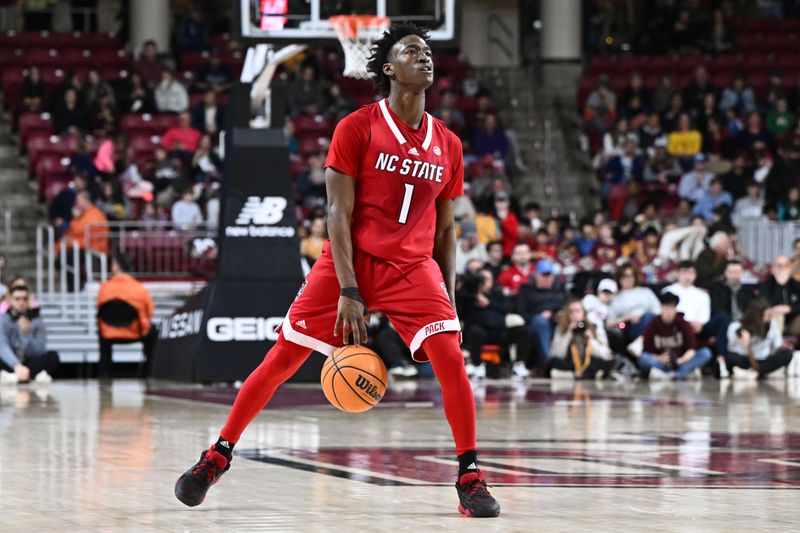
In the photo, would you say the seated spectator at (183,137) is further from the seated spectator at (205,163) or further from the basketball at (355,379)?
the basketball at (355,379)

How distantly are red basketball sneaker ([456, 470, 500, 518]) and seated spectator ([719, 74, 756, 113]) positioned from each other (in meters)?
21.4

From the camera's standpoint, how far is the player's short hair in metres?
6.95

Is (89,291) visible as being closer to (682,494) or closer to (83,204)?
(83,204)

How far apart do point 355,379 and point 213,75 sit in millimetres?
19363

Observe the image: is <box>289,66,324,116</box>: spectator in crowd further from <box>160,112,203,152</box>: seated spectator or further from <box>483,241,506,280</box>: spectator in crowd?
<box>483,241,506,280</box>: spectator in crowd

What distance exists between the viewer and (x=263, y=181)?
15.9 m

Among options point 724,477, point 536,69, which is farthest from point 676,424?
point 536,69

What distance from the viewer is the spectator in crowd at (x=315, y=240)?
19.2 metres

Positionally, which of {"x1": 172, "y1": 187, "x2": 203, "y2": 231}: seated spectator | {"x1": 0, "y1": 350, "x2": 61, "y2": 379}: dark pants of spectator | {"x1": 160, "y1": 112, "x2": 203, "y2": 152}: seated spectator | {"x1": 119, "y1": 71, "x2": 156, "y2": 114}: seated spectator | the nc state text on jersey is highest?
{"x1": 119, "y1": 71, "x2": 156, "y2": 114}: seated spectator

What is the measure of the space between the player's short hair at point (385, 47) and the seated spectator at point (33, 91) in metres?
18.0

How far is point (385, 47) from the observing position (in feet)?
22.8

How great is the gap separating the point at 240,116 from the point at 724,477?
29.9 feet

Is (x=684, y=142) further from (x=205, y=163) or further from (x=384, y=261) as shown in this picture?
(x=384, y=261)

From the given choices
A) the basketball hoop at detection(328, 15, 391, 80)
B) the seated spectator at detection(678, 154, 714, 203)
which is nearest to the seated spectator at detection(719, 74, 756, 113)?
the seated spectator at detection(678, 154, 714, 203)
